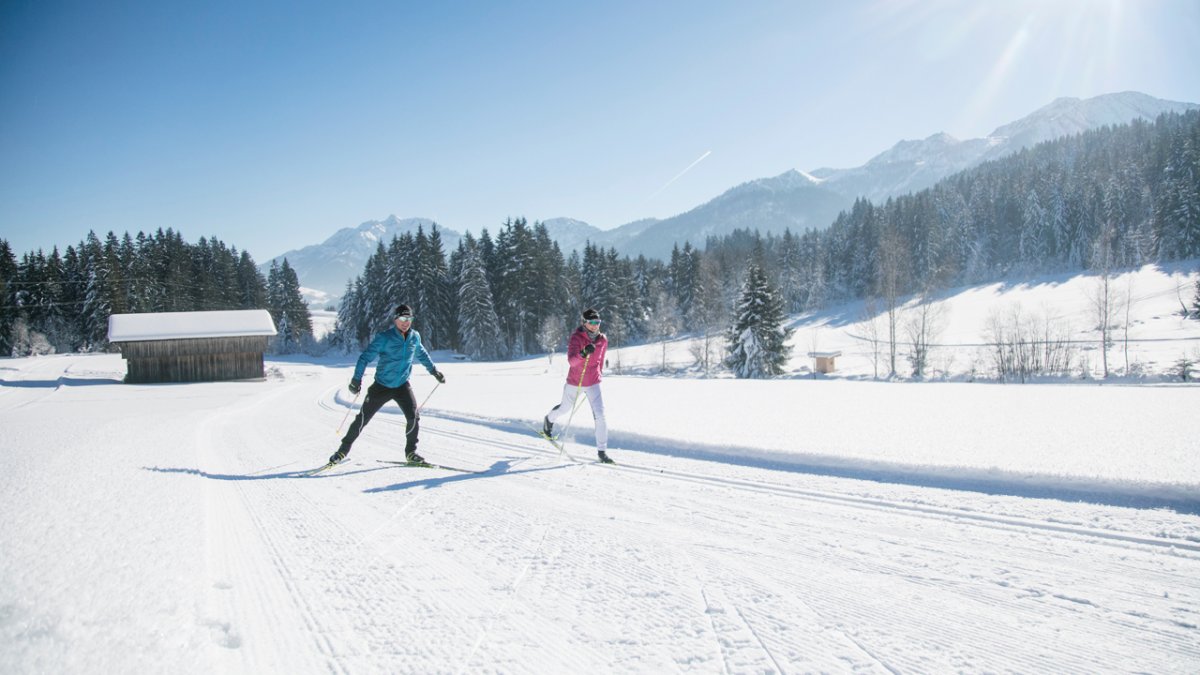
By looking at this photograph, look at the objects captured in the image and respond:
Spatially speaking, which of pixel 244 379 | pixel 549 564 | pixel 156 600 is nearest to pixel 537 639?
pixel 549 564

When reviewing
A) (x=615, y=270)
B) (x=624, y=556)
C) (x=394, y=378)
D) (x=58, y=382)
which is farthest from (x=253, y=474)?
(x=615, y=270)

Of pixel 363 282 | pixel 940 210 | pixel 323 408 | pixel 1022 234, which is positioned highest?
pixel 940 210

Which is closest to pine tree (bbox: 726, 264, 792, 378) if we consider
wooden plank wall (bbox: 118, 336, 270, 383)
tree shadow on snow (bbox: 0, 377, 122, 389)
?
wooden plank wall (bbox: 118, 336, 270, 383)

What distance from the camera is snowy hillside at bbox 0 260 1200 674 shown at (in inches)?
95.3

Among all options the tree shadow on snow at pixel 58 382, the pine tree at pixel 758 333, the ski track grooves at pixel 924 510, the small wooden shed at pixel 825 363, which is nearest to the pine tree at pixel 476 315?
the pine tree at pixel 758 333

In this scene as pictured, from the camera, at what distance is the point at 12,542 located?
315 cm

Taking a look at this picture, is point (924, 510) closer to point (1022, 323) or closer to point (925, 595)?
point (925, 595)

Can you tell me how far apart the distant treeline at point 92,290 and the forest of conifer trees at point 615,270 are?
0.54 ft

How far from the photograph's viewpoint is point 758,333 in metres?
38.0

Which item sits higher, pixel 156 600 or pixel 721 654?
pixel 156 600

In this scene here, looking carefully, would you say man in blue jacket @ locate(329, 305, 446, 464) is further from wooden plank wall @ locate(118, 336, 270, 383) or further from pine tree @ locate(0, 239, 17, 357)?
pine tree @ locate(0, 239, 17, 357)

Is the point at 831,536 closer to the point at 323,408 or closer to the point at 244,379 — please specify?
the point at 323,408

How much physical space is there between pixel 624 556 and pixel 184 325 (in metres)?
43.6

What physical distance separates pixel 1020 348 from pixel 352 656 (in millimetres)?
43343
